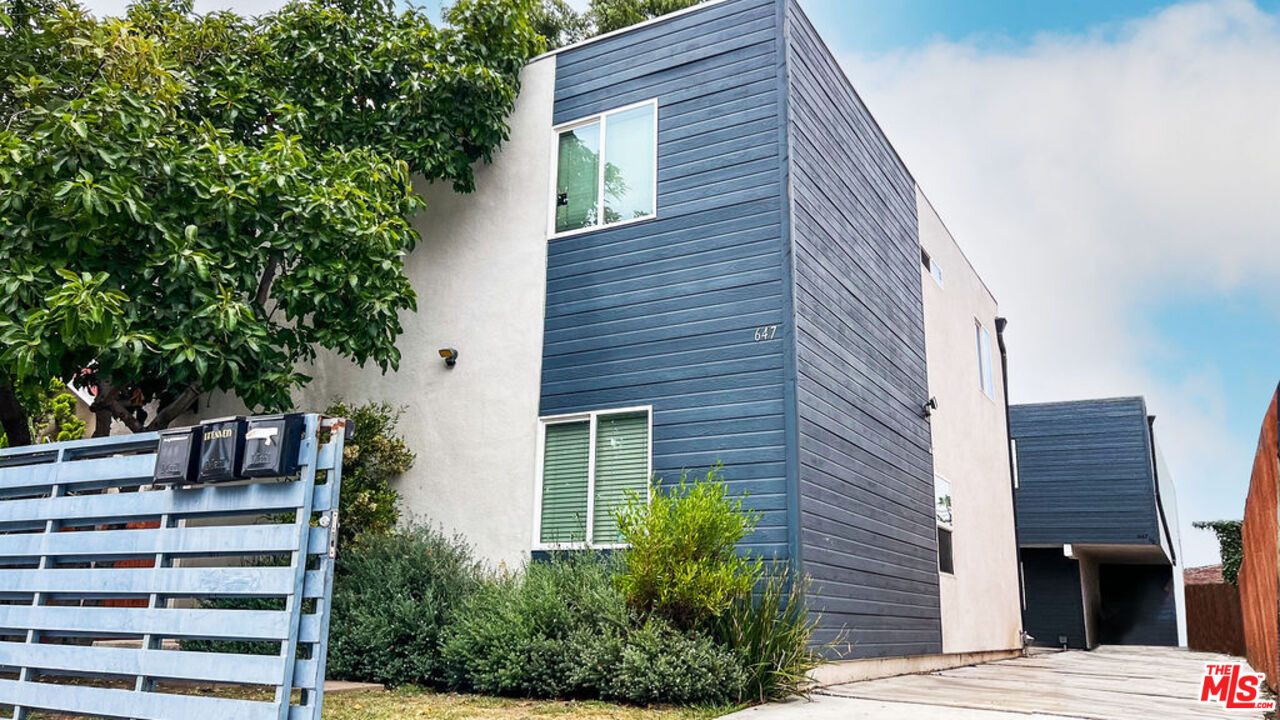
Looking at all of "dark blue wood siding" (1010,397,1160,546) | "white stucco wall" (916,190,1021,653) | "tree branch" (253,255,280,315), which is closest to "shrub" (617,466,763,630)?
"tree branch" (253,255,280,315)

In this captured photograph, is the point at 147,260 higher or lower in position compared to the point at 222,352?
higher

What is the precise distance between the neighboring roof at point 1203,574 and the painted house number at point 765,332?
2798 centimetres

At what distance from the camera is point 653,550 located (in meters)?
6.63

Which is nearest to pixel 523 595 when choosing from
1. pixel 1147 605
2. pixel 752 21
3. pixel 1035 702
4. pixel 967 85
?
pixel 1035 702

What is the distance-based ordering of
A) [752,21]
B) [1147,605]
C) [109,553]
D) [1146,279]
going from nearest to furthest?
[109,553] → [752,21] → [1147,605] → [1146,279]

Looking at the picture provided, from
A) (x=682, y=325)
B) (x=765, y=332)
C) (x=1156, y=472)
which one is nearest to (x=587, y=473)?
(x=682, y=325)

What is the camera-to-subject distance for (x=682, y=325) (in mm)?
8242

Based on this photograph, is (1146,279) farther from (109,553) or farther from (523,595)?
(109,553)

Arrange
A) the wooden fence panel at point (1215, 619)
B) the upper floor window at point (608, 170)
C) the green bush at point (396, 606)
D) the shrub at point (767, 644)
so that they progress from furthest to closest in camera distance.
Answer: the wooden fence panel at point (1215, 619) < the upper floor window at point (608, 170) < the green bush at point (396, 606) < the shrub at point (767, 644)

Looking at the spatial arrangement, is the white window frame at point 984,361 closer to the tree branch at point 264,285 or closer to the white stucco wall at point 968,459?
the white stucco wall at point 968,459

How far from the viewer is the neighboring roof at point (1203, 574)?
2986 centimetres

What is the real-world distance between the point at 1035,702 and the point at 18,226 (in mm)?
8232

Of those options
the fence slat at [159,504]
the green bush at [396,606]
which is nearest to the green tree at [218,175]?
the fence slat at [159,504]

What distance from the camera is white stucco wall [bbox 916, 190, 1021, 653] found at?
39.3ft
